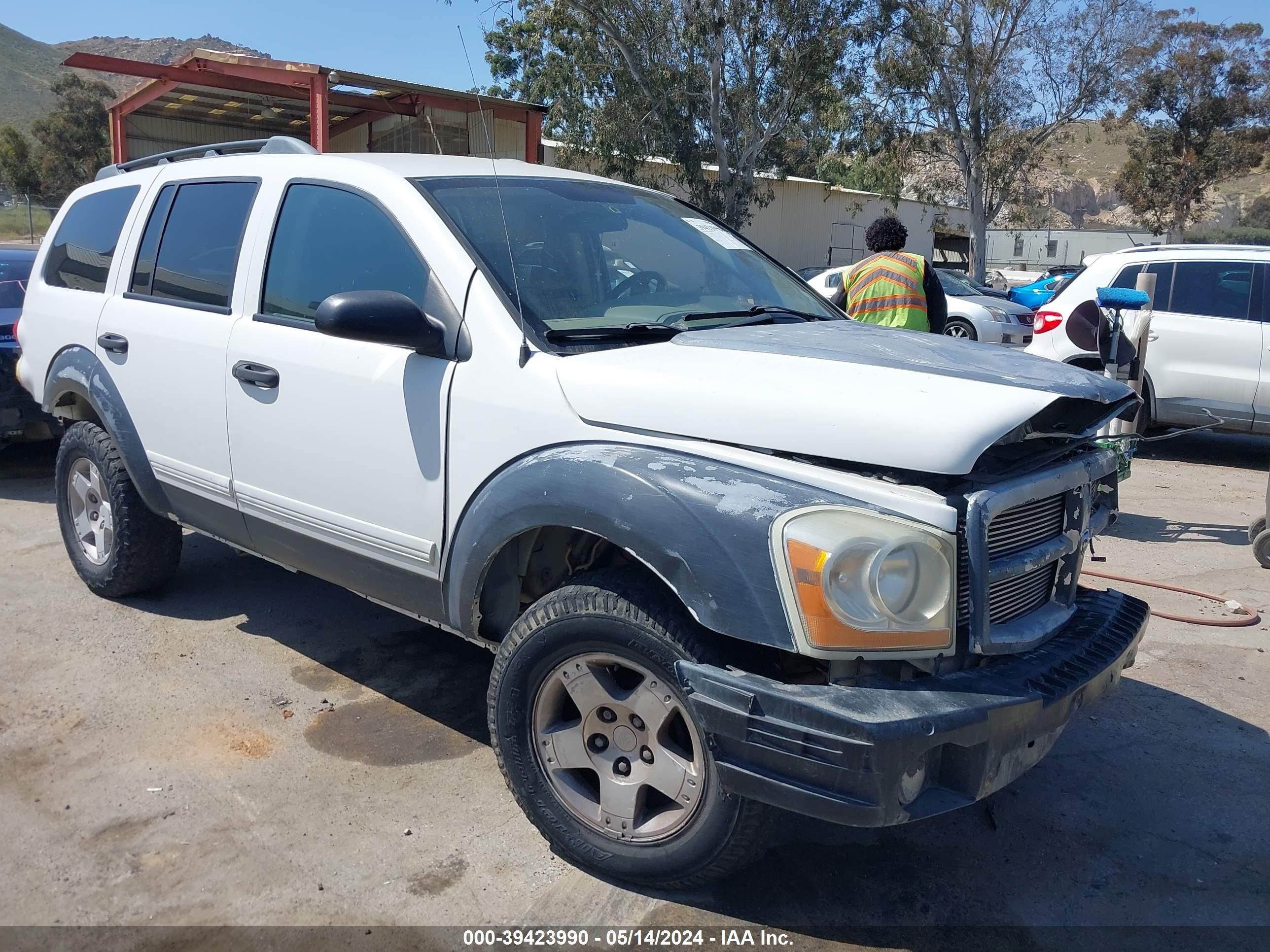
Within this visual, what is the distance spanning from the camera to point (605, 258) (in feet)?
11.9

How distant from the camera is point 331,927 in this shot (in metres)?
2.79

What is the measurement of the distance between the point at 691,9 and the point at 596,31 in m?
1.94

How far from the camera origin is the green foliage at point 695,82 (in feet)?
67.8

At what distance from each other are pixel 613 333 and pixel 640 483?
2.44 feet

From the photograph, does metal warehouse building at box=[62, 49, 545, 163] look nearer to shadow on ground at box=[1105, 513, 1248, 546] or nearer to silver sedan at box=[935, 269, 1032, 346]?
silver sedan at box=[935, 269, 1032, 346]

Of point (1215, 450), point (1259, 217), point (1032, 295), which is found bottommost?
point (1215, 450)

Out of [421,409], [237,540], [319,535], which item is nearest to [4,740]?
[237,540]

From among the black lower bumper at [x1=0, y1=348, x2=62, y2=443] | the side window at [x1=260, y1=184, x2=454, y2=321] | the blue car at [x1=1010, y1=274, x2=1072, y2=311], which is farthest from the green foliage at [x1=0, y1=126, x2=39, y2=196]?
the side window at [x1=260, y1=184, x2=454, y2=321]

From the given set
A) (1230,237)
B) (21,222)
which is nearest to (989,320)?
(21,222)

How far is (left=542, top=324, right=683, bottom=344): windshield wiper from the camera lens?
3.14m

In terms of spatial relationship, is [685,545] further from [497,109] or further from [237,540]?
[497,109]

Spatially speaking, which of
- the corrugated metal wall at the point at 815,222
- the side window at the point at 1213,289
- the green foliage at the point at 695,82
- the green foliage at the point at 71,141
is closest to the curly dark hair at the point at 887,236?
the side window at the point at 1213,289

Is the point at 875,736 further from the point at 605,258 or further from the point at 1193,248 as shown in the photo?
the point at 1193,248

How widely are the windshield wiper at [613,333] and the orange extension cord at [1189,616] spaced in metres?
2.69
